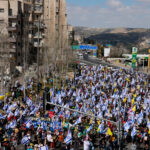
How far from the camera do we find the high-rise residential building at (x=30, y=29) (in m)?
54.2

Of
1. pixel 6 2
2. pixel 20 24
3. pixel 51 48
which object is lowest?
pixel 51 48

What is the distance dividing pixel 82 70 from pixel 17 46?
1502cm

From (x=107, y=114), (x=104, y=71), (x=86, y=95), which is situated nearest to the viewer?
(x=107, y=114)

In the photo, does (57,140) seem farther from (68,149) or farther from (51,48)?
(51,48)

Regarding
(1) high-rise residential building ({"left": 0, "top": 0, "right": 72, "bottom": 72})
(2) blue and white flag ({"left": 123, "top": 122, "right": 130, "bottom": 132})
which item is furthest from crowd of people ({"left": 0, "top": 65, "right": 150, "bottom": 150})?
(1) high-rise residential building ({"left": 0, "top": 0, "right": 72, "bottom": 72})

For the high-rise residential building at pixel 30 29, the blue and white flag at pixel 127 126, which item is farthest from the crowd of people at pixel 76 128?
the high-rise residential building at pixel 30 29

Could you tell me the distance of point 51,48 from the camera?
55125mm

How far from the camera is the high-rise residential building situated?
5422 centimetres

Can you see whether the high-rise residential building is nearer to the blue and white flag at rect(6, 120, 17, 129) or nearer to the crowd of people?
the crowd of people

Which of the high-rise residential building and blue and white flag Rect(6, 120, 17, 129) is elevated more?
the high-rise residential building

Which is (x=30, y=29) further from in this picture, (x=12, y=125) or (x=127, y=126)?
(x=127, y=126)

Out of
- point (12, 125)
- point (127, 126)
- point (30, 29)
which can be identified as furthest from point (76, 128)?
point (30, 29)

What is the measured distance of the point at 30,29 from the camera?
6078 cm

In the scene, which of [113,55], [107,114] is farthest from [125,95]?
[113,55]
